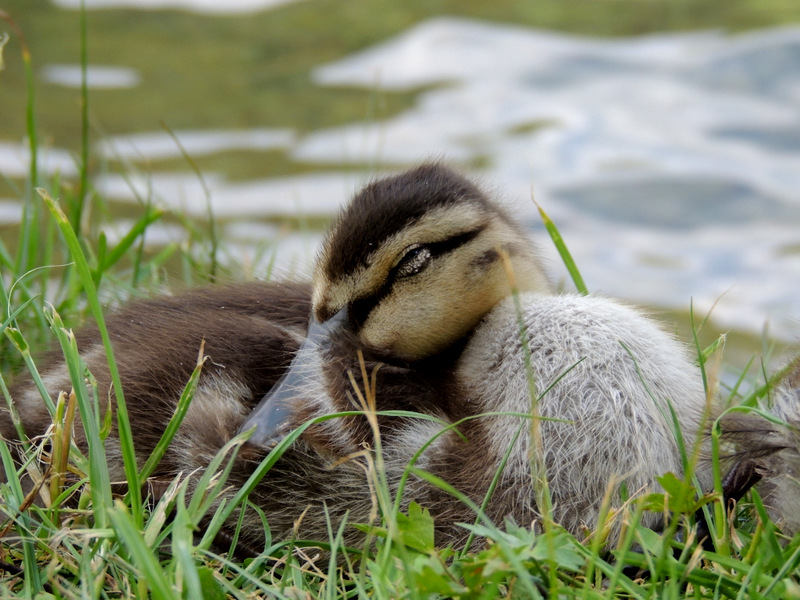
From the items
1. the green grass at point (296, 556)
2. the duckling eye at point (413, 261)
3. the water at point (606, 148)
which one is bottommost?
the water at point (606, 148)

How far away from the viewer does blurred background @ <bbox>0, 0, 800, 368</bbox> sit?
598 cm

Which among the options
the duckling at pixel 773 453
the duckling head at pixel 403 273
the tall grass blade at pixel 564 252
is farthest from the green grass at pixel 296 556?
the tall grass blade at pixel 564 252

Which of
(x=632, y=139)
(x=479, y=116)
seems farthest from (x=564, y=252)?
Result: (x=479, y=116)

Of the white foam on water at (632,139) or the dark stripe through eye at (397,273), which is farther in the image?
the white foam on water at (632,139)

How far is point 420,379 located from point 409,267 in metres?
0.26

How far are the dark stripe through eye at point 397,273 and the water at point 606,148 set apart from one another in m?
2.95

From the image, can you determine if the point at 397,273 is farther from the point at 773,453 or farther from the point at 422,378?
the point at 773,453

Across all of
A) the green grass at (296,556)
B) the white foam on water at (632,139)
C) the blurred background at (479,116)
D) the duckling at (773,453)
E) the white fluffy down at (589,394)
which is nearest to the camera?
the green grass at (296,556)

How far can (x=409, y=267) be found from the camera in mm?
2340

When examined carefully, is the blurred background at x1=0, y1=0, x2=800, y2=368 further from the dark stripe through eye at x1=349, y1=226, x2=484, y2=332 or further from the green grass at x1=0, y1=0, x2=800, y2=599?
the green grass at x1=0, y1=0, x2=800, y2=599

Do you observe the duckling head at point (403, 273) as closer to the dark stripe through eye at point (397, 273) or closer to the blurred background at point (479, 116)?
the dark stripe through eye at point (397, 273)

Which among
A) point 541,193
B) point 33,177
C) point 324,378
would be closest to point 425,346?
point 324,378

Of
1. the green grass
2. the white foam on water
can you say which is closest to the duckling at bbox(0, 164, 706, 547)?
the green grass

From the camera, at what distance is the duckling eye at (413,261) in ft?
7.67
